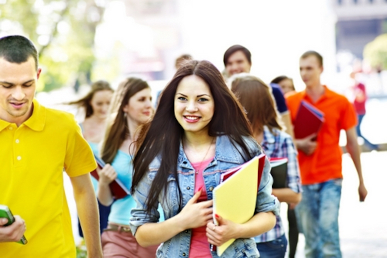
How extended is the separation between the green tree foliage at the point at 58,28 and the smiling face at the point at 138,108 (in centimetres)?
666

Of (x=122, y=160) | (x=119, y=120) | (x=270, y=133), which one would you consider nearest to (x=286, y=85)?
(x=119, y=120)

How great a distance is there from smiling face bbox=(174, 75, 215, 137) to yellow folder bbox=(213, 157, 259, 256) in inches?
14.0

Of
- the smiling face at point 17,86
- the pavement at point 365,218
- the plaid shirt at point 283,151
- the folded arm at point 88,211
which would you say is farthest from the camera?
the pavement at point 365,218

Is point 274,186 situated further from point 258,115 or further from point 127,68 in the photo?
point 127,68

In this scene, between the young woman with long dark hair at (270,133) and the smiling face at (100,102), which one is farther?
the smiling face at (100,102)

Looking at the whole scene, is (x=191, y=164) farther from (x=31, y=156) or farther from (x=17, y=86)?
(x=17, y=86)

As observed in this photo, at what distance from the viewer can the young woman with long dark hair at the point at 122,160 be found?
4816 mm

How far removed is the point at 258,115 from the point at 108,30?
1032 inches

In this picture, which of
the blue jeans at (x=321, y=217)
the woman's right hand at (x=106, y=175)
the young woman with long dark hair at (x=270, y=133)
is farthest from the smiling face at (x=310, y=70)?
the woman's right hand at (x=106, y=175)

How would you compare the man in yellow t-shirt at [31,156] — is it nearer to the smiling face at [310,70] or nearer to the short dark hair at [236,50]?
the short dark hair at [236,50]

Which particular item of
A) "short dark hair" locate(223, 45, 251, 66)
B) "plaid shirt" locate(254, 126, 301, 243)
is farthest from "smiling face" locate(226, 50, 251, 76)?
"plaid shirt" locate(254, 126, 301, 243)

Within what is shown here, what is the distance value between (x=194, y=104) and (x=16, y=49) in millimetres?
869

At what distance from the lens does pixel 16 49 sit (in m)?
3.39

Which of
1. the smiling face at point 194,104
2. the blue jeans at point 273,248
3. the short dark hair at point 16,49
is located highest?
the short dark hair at point 16,49
